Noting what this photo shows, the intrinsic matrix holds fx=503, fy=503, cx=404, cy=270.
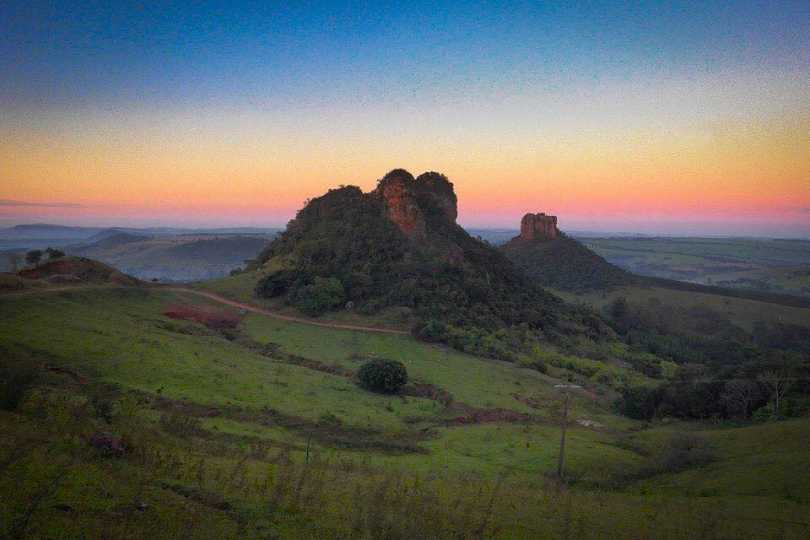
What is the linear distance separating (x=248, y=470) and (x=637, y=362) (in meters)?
49.1

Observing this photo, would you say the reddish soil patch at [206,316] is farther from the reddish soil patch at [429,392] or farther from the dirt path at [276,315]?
the reddish soil patch at [429,392]

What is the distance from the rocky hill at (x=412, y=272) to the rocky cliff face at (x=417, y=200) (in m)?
0.16

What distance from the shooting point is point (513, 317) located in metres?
59.1

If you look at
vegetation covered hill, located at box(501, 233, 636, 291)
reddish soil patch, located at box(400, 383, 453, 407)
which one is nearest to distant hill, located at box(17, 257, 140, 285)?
reddish soil patch, located at box(400, 383, 453, 407)

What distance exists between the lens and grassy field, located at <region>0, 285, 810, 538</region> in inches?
379

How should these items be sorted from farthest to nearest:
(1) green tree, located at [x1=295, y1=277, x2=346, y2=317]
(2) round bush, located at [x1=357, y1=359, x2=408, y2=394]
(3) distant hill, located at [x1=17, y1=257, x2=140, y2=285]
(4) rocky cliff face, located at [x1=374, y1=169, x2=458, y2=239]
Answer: (4) rocky cliff face, located at [x1=374, y1=169, x2=458, y2=239], (1) green tree, located at [x1=295, y1=277, x2=346, y2=317], (3) distant hill, located at [x1=17, y1=257, x2=140, y2=285], (2) round bush, located at [x1=357, y1=359, x2=408, y2=394]

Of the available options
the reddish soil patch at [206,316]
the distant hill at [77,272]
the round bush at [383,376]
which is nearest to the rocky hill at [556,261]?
the reddish soil patch at [206,316]

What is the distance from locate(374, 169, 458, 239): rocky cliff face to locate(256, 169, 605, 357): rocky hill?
16 cm

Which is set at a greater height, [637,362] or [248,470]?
[248,470]

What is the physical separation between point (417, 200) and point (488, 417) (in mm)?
48009

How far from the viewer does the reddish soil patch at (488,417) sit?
92.1 feet

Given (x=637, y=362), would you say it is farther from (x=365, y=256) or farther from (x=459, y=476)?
(x=459, y=476)

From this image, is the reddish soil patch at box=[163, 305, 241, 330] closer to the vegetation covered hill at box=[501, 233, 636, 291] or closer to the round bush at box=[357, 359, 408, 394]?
the round bush at box=[357, 359, 408, 394]

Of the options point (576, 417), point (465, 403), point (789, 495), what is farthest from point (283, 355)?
point (789, 495)
